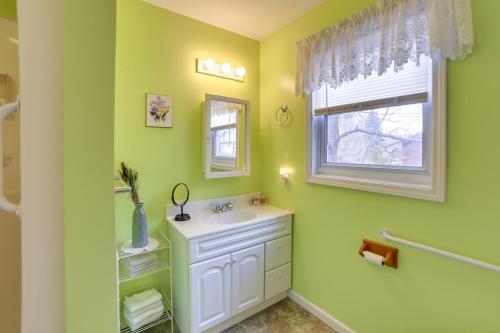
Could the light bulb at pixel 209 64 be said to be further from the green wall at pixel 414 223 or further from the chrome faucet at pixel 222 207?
the chrome faucet at pixel 222 207

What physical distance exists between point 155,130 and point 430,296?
212cm

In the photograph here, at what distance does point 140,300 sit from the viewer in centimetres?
174

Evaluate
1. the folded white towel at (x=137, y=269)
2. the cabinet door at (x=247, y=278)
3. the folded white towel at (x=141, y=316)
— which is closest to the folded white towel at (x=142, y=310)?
the folded white towel at (x=141, y=316)

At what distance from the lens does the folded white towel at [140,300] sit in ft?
5.52

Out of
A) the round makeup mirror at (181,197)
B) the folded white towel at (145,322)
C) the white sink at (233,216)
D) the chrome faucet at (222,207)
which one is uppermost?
the round makeup mirror at (181,197)

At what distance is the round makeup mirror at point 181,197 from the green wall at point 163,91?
5 centimetres

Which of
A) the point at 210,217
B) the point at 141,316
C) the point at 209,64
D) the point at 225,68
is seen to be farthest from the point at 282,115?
the point at 141,316

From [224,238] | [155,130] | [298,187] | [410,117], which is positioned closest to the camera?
[410,117]

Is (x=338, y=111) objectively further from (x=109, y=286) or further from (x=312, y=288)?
(x=109, y=286)

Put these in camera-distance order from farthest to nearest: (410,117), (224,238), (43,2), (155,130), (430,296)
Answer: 1. (155,130)
2. (224,238)
3. (410,117)
4. (430,296)
5. (43,2)

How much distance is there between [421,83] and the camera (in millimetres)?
1383

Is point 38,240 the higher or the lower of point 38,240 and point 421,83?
the lower

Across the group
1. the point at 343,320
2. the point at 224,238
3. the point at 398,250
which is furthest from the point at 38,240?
the point at 343,320

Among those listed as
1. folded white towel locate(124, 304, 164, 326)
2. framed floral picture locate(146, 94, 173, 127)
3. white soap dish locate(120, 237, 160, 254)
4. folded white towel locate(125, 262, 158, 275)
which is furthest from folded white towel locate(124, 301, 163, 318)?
framed floral picture locate(146, 94, 173, 127)
